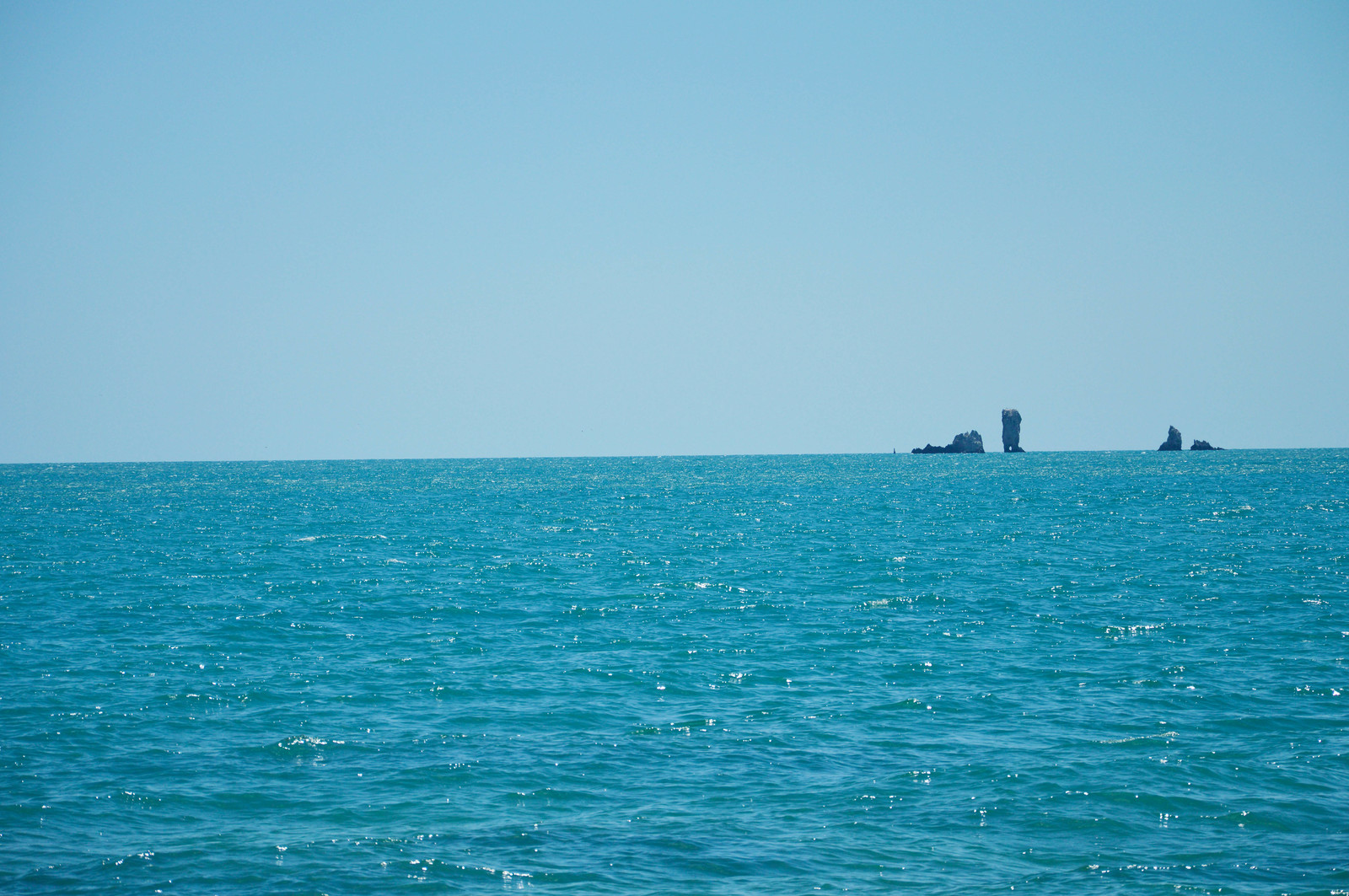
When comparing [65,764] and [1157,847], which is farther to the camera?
[65,764]

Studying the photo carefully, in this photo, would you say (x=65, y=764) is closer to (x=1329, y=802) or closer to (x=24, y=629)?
A: (x=24, y=629)

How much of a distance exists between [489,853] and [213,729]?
352 inches

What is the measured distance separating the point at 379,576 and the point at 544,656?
1882 cm

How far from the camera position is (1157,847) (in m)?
14.3

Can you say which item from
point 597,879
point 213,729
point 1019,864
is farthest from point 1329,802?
point 213,729

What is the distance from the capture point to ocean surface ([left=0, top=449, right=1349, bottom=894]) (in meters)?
13.9

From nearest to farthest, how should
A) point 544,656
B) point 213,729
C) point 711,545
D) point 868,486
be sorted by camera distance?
point 213,729 → point 544,656 → point 711,545 → point 868,486

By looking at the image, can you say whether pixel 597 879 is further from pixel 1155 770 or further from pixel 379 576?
pixel 379 576

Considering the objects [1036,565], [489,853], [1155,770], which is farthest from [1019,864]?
[1036,565]

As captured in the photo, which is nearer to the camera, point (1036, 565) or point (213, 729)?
point (213, 729)

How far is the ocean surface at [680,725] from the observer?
13891 mm

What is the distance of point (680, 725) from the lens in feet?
66.6

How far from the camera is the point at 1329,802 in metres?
15.8

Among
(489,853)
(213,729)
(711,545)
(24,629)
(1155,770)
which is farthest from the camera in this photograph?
(711,545)
